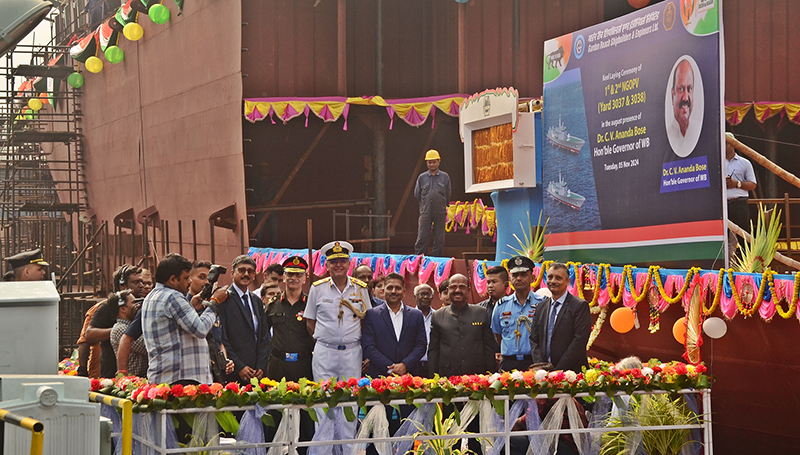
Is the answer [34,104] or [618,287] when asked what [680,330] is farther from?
[34,104]

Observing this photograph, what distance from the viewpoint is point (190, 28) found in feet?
73.4

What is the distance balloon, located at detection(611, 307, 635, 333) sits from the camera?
9414 millimetres

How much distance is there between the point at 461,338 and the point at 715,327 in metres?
2.45

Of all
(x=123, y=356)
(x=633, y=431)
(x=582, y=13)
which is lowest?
(x=633, y=431)

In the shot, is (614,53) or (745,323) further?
(614,53)

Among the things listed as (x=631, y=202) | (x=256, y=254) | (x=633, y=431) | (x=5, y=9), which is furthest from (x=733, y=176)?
(x=256, y=254)

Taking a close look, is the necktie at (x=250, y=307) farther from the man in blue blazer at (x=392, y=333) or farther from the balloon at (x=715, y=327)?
the balloon at (x=715, y=327)

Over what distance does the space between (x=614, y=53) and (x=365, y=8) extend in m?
12.7

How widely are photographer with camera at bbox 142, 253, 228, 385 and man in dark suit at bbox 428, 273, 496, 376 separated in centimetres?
214

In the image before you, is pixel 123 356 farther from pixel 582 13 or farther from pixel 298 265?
pixel 582 13

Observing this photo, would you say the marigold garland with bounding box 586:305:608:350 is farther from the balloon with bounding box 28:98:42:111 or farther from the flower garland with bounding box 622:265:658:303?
the balloon with bounding box 28:98:42:111

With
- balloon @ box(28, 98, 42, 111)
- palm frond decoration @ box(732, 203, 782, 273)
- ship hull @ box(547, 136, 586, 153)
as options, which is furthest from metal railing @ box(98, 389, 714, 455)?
balloon @ box(28, 98, 42, 111)

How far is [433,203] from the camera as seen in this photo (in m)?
14.8

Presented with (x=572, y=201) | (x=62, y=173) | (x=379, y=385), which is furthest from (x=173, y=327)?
(x=62, y=173)
